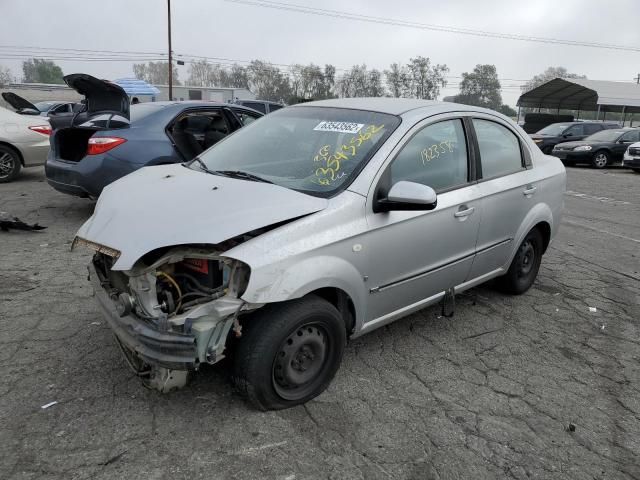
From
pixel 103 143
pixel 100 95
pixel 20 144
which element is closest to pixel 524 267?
pixel 103 143

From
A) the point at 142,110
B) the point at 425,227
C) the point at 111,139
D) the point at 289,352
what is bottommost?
the point at 289,352

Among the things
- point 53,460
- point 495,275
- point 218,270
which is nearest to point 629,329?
point 495,275

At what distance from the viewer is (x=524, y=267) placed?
15.3 ft

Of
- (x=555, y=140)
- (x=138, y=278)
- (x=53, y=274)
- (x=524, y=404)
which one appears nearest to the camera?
(x=138, y=278)

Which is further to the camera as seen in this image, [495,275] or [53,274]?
[53,274]

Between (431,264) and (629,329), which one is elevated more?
(431,264)

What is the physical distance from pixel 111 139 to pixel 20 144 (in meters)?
4.54

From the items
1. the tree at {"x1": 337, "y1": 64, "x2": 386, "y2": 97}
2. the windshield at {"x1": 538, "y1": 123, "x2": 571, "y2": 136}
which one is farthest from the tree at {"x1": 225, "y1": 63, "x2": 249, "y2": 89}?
the windshield at {"x1": 538, "y1": 123, "x2": 571, "y2": 136}

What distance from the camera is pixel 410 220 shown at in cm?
319

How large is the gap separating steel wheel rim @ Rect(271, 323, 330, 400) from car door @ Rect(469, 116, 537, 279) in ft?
5.24

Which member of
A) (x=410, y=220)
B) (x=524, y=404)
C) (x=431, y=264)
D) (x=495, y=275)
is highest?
(x=410, y=220)

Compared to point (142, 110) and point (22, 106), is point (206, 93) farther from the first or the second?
point (142, 110)

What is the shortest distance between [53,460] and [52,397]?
0.55 meters

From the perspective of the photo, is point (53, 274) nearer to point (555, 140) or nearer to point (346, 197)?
point (346, 197)
